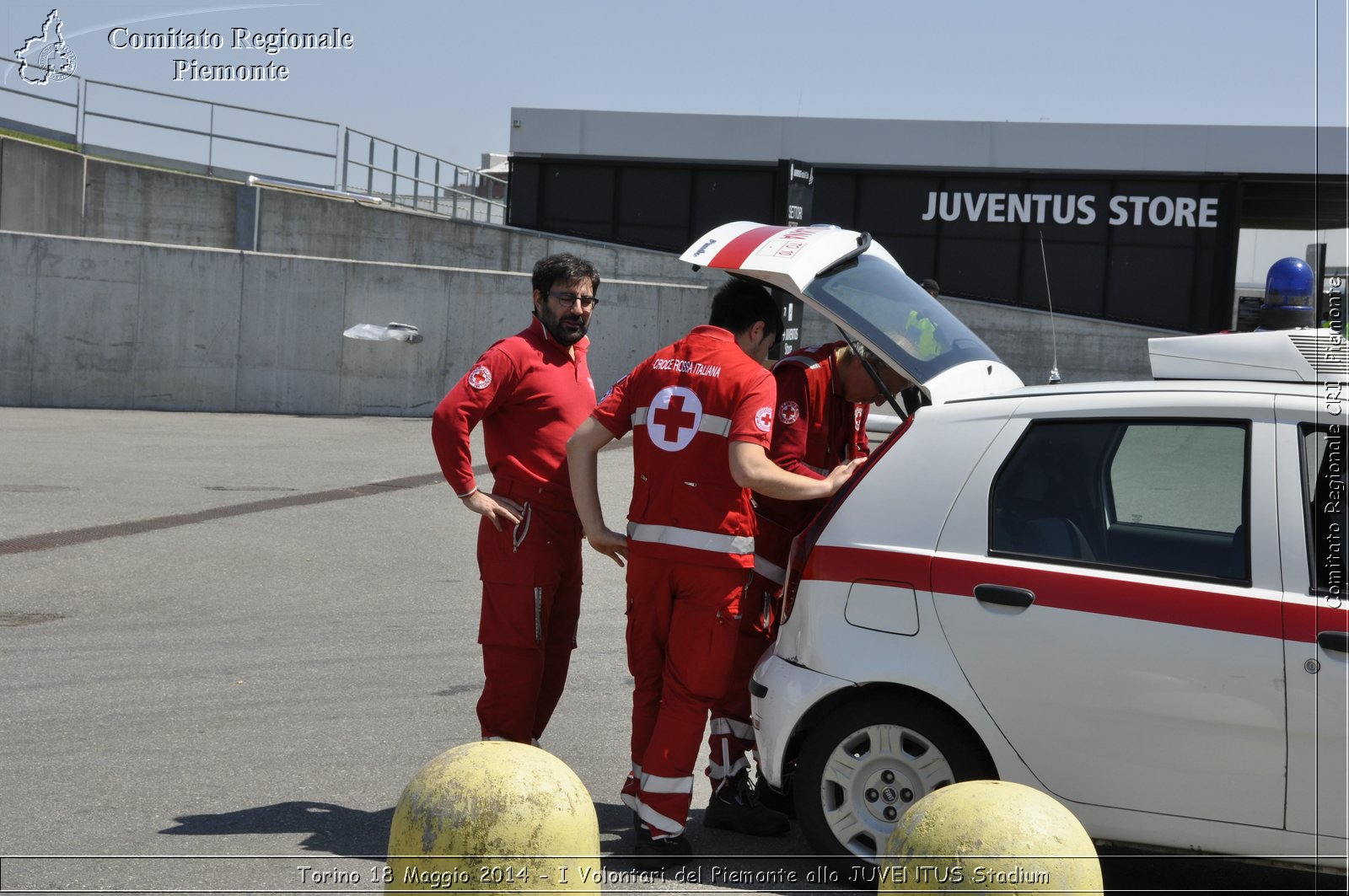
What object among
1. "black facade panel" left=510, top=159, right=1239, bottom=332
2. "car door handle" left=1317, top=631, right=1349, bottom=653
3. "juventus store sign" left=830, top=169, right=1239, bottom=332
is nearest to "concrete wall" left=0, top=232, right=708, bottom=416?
"black facade panel" left=510, top=159, right=1239, bottom=332

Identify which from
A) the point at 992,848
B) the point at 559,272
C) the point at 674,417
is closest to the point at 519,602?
the point at 674,417

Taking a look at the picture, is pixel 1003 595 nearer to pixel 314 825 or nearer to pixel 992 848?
pixel 992 848

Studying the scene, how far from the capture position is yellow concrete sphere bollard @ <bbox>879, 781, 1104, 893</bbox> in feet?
9.26

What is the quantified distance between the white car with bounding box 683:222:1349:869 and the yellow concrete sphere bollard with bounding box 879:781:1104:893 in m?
0.99

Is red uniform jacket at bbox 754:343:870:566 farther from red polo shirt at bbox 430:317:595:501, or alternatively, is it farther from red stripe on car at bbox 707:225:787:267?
red polo shirt at bbox 430:317:595:501

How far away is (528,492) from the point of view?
4.99 meters

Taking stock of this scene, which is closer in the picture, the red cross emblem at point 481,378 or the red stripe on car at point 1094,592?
the red stripe on car at point 1094,592

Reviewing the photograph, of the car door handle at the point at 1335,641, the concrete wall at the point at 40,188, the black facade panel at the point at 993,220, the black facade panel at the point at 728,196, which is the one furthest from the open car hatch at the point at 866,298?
the black facade panel at the point at 728,196

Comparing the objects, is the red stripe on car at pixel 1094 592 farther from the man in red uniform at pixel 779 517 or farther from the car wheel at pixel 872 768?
the man in red uniform at pixel 779 517

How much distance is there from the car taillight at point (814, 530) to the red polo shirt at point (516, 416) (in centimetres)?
99

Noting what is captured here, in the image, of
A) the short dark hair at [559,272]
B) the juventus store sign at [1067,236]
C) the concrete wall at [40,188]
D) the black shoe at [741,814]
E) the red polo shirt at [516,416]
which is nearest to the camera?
the black shoe at [741,814]

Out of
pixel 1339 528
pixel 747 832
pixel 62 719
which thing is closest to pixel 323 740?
pixel 62 719

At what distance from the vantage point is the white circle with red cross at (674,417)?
4.48 m

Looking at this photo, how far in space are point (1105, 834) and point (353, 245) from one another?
24.5 metres
